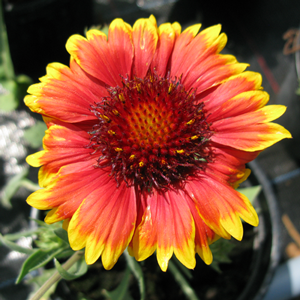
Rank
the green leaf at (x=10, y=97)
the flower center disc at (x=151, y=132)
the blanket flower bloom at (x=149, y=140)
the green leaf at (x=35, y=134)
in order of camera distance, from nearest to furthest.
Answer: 1. the blanket flower bloom at (x=149, y=140)
2. the flower center disc at (x=151, y=132)
3. the green leaf at (x=35, y=134)
4. the green leaf at (x=10, y=97)

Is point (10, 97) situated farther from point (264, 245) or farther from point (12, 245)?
point (264, 245)

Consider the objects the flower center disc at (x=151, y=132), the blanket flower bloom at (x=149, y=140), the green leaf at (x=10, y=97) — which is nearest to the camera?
the blanket flower bloom at (x=149, y=140)

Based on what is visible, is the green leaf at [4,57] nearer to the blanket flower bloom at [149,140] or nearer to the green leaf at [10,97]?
the green leaf at [10,97]

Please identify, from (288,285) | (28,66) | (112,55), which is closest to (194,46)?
(112,55)

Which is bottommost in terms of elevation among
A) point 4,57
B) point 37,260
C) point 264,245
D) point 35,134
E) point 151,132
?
point 264,245

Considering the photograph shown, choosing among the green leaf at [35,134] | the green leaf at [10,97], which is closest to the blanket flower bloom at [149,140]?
the green leaf at [35,134]

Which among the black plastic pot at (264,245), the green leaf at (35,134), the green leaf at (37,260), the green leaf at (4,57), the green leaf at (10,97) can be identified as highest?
the green leaf at (4,57)

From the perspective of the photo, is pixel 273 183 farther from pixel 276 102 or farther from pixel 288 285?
pixel 288 285

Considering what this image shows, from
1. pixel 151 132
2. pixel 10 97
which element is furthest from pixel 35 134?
pixel 151 132
